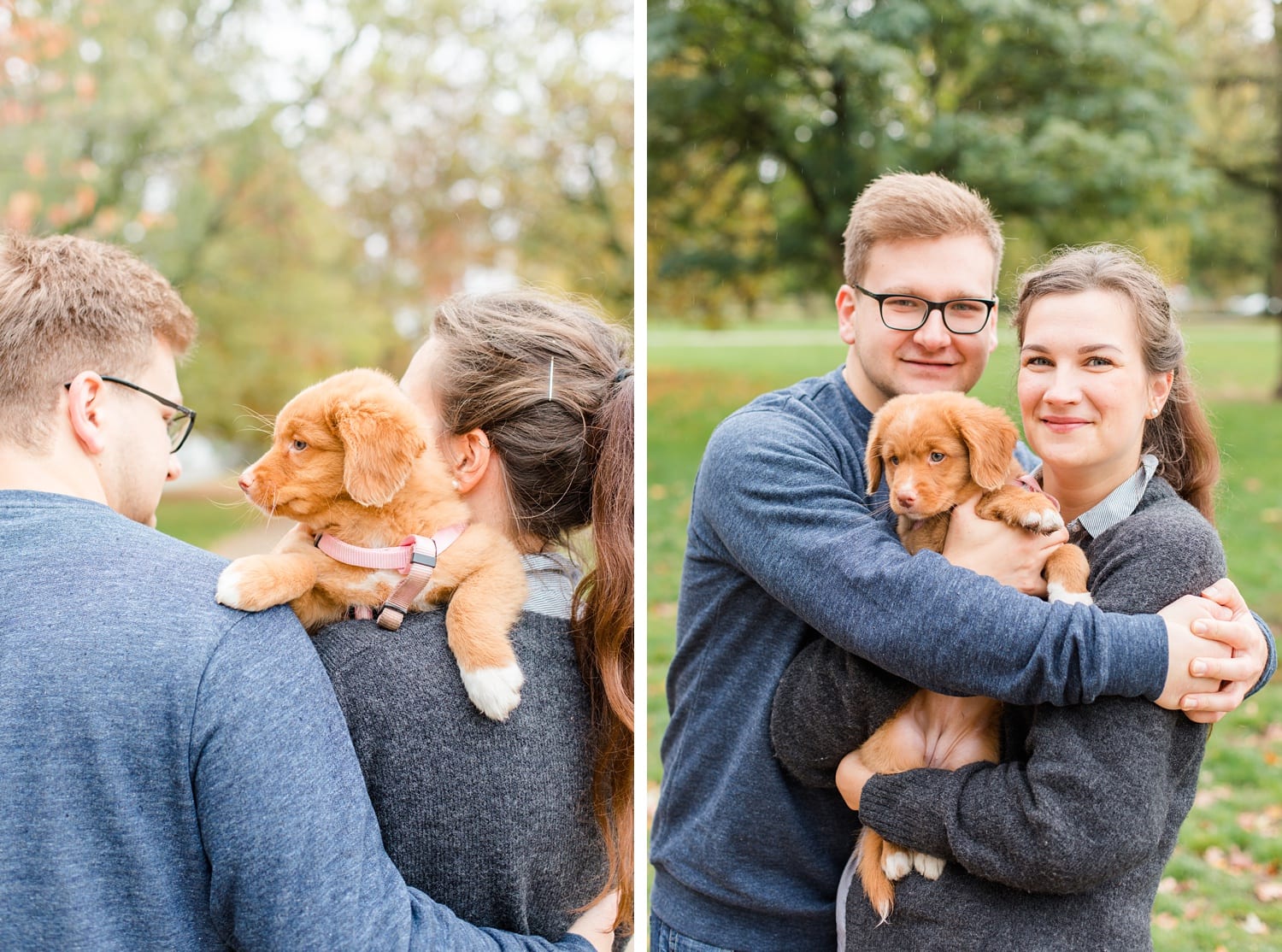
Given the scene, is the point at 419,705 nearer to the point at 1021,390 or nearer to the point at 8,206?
the point at 1021,390

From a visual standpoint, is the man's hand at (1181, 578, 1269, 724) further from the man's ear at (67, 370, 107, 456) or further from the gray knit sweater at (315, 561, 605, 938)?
the man's ear at (67, 370, 107, 456)

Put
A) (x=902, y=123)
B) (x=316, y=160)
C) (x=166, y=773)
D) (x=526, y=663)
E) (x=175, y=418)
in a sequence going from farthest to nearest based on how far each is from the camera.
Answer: (x=316, y=160) → (x=902, y=123) → (x=175, y=418) → (x=526, y=663) → (x=166, y=773)

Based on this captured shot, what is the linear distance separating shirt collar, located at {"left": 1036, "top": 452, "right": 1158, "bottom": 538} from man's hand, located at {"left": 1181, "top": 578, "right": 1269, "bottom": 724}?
0.93 ft

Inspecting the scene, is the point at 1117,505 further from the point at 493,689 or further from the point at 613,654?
the point at 493,689

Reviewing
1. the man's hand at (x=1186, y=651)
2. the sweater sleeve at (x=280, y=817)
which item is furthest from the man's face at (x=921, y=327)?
the sweater sleeve at (x=280, y=817)

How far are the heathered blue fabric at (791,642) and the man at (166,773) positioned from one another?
86 cm

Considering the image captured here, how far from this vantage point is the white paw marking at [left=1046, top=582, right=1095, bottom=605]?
8.21ft

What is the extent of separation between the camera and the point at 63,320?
8.46 ft

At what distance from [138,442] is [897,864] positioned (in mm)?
1991

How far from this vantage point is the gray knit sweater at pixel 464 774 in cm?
233

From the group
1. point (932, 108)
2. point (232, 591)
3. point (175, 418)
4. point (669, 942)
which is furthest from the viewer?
point (932, 108)

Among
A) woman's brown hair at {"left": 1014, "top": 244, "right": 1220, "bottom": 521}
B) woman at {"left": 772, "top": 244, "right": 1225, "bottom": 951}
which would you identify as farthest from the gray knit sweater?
woman's brown hair at {"left": 1014, "top": 244, "right": 1220, "bottom": 521}

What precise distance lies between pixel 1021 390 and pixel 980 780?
934mm

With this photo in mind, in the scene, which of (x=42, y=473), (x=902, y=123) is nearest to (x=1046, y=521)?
(x=42, y=473)
